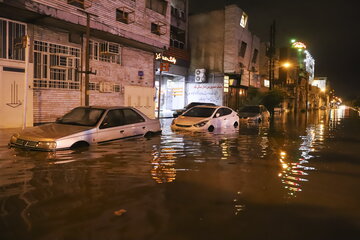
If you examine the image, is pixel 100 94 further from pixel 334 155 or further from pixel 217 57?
pixel 217 57

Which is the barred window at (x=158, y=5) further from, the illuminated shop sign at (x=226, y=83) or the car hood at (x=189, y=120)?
the illuminated shop sign at (x=226, y=83)

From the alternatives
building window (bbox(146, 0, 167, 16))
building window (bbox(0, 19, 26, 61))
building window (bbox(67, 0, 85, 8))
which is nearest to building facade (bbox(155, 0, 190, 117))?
building window (bbox(146, 0, 167, 16))

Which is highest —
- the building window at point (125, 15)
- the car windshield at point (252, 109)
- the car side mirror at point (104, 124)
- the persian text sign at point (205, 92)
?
the building window at point (125, 15)

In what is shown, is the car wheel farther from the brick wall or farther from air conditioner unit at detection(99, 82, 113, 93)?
air conditioner unit at detection(99, 82, 113, 93)

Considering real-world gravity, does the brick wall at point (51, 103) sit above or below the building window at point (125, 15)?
below

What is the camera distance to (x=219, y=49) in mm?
36875

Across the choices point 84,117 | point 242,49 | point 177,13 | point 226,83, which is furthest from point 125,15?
point 242,49

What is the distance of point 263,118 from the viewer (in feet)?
78.9

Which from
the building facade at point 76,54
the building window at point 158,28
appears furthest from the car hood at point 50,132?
the building window at point 158,28

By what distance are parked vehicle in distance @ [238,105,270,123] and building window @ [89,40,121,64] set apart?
9868 millimetres

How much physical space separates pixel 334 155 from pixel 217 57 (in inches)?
1131

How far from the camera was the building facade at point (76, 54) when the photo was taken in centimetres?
1518

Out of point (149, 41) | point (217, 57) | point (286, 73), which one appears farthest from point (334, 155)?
point (286, 73)

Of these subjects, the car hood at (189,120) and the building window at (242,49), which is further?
the building window at (242,49)
